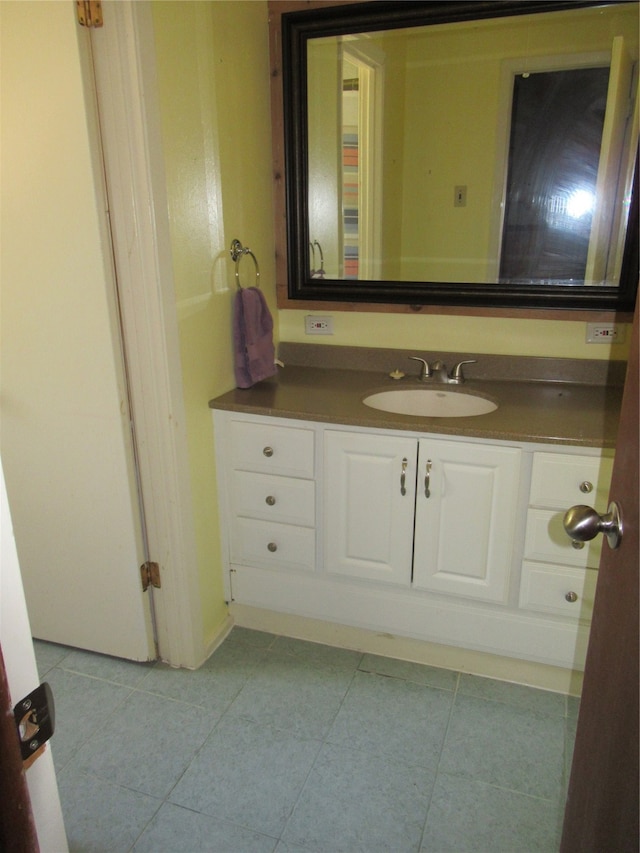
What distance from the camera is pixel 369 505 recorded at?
1818mm

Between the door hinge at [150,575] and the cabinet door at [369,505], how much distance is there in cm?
51

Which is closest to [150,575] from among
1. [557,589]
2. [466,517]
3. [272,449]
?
[272,449]

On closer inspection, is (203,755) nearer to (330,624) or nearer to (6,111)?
(330,624)

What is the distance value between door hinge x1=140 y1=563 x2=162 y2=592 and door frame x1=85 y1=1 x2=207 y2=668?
0.02m

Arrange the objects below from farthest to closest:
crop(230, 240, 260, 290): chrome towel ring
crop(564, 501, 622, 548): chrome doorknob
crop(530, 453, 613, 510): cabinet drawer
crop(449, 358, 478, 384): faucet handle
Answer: crop(449, 358, 478, 384): faucet handle < crop(230, 240, 260, 290): chrome towel ring < crop(530, 453, 613, 510): cabinet drawer < crop(564, 501, 622, 548): chrome doorknob

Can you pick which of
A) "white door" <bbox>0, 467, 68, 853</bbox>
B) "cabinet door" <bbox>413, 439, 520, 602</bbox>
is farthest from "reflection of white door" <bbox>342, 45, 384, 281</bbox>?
"white door" <bbox>0, 467, 68, 853</bbox>

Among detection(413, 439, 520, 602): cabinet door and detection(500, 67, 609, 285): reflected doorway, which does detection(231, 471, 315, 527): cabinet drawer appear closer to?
detection(413, 439, 520, 602): cabinet door

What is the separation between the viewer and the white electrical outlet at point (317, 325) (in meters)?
2.24

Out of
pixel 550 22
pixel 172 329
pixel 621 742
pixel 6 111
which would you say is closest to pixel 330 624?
pixel 172 329

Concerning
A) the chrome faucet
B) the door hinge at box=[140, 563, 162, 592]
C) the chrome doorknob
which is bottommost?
the door hinge at box=[140, 563, 162, 592]

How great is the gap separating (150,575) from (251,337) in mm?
792

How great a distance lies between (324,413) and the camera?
1771 mm

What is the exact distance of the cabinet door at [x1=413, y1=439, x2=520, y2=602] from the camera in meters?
1.66

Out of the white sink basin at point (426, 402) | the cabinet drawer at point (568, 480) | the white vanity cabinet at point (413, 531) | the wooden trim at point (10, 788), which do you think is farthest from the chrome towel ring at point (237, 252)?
the wooden trim at point (10, 788)
